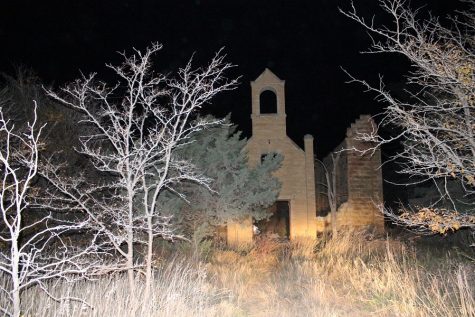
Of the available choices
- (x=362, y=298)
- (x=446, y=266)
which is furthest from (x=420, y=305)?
(x=446, y=266)

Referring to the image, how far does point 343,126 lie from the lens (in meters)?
46.1

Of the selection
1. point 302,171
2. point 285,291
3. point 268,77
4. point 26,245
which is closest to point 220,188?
point 302,171

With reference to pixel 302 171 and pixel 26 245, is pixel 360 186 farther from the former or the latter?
pixel 26 245

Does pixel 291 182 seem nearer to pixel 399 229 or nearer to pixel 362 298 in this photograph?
pixel 399 229

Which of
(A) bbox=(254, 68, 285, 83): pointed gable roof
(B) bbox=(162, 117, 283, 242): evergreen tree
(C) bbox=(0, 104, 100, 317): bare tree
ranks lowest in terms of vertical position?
(C) bbox=(0, 104, 100, 317): bare tree

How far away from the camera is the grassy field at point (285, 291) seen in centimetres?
727

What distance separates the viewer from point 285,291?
410 inches

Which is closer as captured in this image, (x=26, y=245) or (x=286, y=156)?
(x=26, y=245)

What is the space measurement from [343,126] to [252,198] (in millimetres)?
30033

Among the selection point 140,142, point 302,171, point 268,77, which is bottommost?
point 140,142

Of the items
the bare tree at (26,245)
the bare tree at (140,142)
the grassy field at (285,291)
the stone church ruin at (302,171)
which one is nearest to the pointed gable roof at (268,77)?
the stone church ruin at (302,171)

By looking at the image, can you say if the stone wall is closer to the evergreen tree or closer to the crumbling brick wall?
the crumbling brick wall

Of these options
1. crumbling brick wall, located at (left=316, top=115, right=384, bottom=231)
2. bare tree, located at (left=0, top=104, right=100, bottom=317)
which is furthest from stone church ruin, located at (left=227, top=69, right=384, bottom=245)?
bare tree, located at (left=0, top=104, right=100, bottom=317)

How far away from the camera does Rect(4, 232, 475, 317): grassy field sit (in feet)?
23.9
